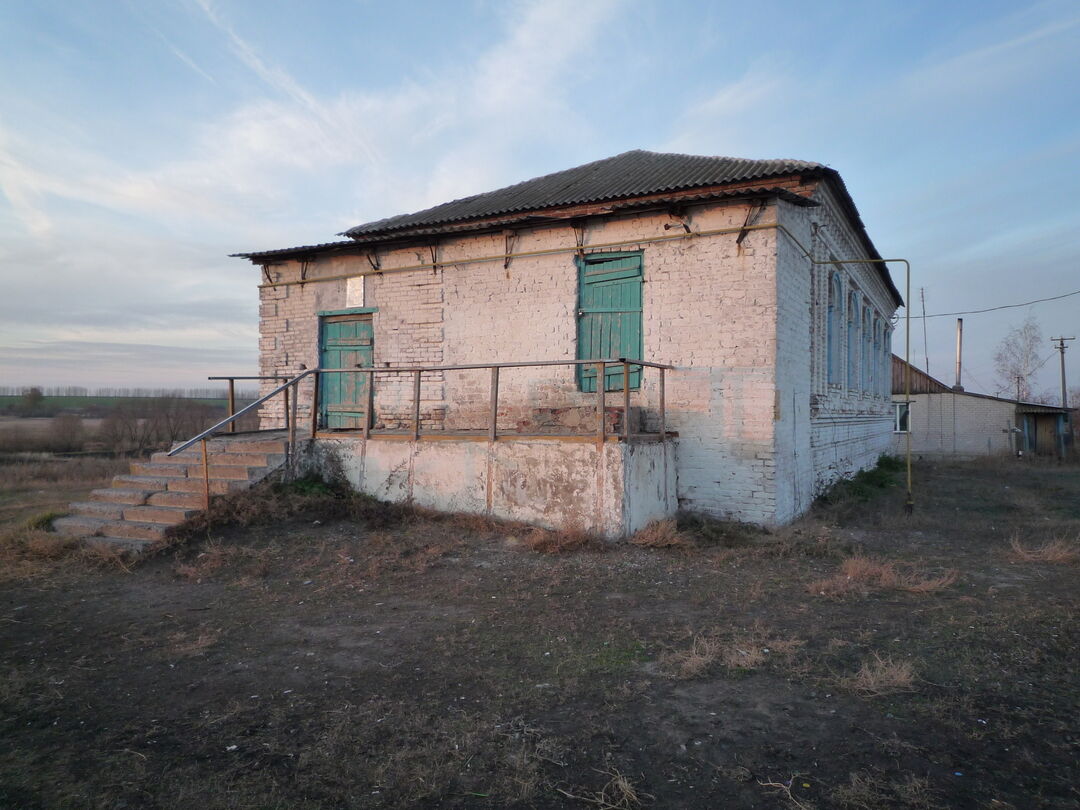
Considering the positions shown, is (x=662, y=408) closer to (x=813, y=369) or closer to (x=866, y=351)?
(x=813, y=369)

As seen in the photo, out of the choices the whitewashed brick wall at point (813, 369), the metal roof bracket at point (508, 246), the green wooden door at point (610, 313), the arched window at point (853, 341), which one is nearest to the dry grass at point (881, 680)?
the whitewashed brick wall at point (813, 369)

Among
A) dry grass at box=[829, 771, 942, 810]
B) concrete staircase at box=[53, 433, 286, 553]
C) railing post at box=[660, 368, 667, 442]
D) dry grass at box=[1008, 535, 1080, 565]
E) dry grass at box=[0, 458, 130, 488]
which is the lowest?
dry grass at box=[0, 458, 130, 488]

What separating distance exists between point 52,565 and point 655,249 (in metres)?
8.07

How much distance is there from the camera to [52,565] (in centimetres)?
693

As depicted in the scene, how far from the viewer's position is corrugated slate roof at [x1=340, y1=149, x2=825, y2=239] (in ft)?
31.5

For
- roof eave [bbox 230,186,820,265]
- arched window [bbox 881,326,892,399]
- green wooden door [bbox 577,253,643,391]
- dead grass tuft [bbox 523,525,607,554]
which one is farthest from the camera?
arched window [bbox 881,326,892,399]

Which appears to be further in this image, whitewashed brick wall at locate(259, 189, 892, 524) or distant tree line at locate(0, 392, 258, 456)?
distant tree line at locate(0, 392, 258, 456)

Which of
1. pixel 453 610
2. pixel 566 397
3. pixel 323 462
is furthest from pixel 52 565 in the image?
pixel 566 397

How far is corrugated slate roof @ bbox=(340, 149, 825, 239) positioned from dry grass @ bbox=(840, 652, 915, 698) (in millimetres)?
6797

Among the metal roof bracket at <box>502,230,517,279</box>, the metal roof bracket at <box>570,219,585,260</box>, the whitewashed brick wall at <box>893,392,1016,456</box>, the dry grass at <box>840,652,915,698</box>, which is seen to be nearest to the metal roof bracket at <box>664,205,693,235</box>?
the metal roof bracket at <box>570,219,585,260</box>

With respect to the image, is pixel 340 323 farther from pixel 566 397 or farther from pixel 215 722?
pixel 215 722

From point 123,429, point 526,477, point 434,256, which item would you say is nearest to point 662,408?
point 526,477

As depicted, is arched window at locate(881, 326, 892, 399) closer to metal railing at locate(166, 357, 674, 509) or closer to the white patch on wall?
metal railing at locate(166, 357, 674, 509)

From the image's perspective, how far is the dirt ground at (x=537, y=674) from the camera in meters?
2.95
